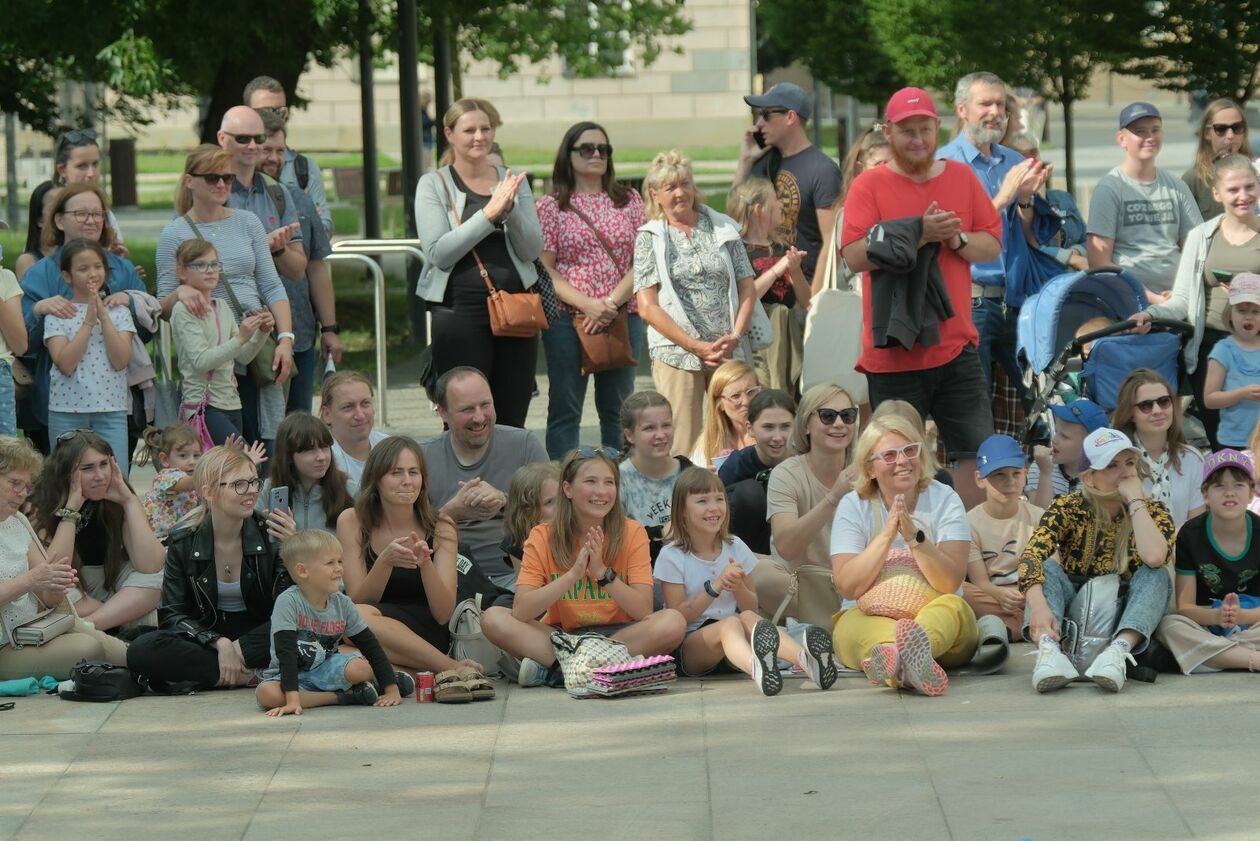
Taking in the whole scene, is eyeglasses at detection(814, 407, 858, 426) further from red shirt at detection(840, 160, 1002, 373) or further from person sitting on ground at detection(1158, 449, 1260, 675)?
person sitting on ground at detection(1158, 449, 1260, 675)

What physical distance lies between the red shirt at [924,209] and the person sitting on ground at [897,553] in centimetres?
79

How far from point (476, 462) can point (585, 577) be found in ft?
3.49

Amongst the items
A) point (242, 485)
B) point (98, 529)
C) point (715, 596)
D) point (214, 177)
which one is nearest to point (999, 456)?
point (715, 596)

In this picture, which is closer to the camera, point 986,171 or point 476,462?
point 476,462

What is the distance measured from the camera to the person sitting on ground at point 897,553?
24.8 feet

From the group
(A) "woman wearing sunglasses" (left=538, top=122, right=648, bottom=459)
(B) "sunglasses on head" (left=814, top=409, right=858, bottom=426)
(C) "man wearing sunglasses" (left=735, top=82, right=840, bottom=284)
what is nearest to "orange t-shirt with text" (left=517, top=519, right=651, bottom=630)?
(B) "sunglasses on head" (left=814, top=409, right=858, bottom=426)

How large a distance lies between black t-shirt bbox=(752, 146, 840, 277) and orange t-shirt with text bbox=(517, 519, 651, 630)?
10.2 feet

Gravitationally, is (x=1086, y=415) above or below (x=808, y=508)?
above

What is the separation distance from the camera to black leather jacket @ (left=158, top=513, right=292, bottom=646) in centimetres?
778

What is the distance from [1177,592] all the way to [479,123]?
3.97 m

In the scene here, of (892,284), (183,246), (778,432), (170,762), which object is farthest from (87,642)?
(892,284)

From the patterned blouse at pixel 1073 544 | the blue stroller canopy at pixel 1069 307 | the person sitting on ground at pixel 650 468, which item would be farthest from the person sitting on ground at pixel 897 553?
the blue stroller canopy at pixel 1069 307

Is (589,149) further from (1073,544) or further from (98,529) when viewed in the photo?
(1073,544)

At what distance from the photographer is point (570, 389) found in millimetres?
10203
